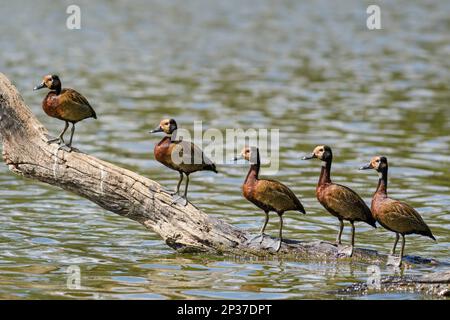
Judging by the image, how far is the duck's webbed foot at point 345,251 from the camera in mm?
12383

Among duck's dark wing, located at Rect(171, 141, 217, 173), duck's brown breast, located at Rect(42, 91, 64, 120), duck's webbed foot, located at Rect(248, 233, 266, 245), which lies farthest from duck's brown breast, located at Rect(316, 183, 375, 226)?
duck's brown breast, located at Rect(42, 91, 64, 120)

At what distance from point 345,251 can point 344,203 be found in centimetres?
66

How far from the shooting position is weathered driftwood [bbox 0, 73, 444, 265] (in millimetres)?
12445

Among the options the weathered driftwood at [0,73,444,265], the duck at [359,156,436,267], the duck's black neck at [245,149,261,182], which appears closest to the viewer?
the duck at [359,156,436,267]

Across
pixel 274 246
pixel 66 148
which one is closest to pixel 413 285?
pixel 274 246

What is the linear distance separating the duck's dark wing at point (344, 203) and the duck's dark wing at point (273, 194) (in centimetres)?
37

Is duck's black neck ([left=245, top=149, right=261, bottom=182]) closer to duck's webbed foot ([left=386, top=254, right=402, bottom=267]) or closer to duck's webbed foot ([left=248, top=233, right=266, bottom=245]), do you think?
duck's webbed foot ([left=248, top=233, right=266, bottom=245])

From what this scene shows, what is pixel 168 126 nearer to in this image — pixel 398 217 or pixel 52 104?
pixel 52 104

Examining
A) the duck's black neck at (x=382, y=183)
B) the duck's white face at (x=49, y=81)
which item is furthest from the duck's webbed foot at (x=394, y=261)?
the duck's white face at (x=49, y=81)

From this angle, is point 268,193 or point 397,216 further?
point 268,193

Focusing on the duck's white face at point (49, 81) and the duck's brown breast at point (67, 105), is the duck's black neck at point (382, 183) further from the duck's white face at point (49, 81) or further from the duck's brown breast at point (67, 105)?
the duck's white face at point (49, 81)

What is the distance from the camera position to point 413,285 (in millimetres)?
11133

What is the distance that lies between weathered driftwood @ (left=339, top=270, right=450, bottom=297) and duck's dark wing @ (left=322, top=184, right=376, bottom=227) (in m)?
1.05
